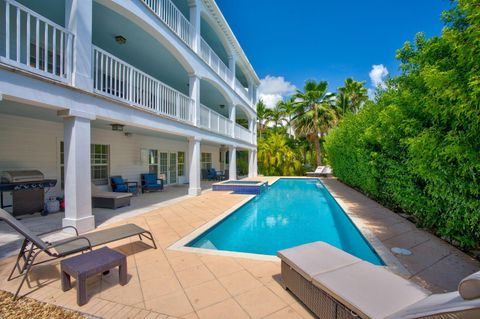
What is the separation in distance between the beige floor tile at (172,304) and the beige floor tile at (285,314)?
0.96 metres

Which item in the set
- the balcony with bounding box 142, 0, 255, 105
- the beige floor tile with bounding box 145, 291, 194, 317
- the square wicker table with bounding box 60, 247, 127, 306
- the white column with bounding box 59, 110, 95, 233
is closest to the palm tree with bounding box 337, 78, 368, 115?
the balcony with bounding box 142, 0, 255, 105

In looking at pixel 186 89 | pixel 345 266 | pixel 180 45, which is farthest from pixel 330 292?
pixel 186 89

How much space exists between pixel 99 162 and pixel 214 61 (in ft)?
26.5

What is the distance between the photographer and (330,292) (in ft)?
7.39

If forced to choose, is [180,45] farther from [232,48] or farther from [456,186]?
[456,186]

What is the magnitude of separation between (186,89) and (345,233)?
40.4ft

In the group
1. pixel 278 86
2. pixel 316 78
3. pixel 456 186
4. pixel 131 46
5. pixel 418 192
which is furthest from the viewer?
pixel 278 86

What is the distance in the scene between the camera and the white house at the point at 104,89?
4977 mm

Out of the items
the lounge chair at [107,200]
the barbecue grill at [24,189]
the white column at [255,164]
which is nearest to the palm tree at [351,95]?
the white column at [255,164]

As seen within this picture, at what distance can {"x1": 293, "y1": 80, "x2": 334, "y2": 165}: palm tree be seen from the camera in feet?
81.1

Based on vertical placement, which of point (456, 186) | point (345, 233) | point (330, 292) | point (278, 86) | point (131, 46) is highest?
point (278, 86)

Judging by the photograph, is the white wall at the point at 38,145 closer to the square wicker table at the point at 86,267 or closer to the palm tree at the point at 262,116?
the square wicker table at the point at 86,267

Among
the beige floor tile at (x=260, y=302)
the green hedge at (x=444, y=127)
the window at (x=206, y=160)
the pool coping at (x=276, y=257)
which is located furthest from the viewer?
the window at (x=206, y=160)

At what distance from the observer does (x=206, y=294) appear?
3.06 meters
